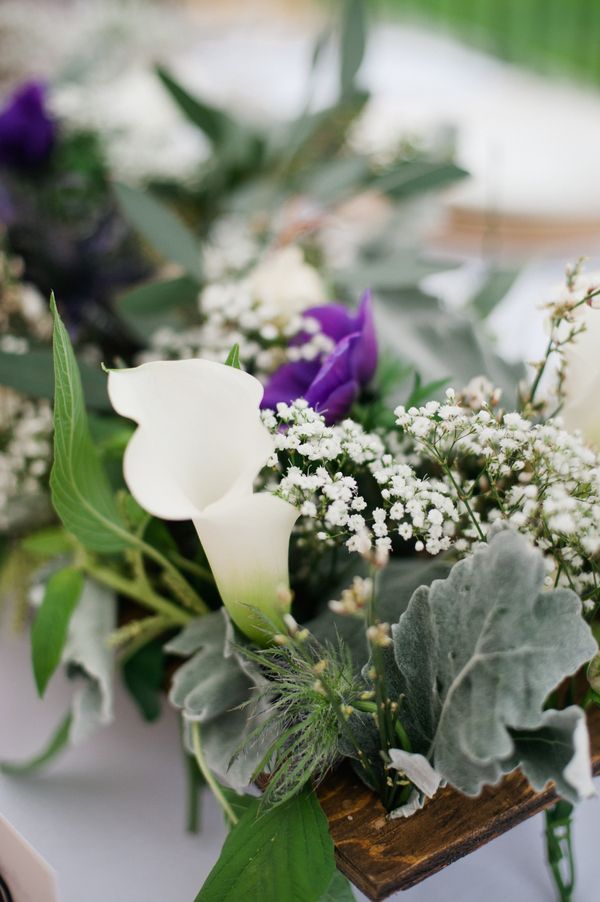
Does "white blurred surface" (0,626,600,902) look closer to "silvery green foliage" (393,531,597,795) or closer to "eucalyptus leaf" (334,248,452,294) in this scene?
"silvery green foliage" (393,531,597,795)

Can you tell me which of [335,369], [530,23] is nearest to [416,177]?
[335,369]

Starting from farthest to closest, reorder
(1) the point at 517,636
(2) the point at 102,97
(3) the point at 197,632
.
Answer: (2) the point at 102,97 < (3) the point at 197,632 < (1) the point at 517,636

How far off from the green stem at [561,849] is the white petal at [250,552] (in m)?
0.16

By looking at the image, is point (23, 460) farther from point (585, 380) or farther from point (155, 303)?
point (585, 380)

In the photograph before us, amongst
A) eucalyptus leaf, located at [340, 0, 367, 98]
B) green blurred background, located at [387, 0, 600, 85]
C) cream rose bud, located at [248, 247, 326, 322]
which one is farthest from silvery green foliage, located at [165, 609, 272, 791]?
green blurred background, located at [387, 0, 600, 85]

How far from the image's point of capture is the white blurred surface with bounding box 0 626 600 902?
433mm

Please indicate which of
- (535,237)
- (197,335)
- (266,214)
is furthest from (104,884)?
(535,237)

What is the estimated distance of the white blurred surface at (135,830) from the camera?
1.42 ft

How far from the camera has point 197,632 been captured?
1.34 ft

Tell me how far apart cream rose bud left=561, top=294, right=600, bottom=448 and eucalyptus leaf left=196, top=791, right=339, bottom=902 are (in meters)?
0.20

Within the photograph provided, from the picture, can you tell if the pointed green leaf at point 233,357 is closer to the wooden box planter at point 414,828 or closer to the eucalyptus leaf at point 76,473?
the eucalyptus leaf at point 76,473

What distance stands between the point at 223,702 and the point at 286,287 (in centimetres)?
28

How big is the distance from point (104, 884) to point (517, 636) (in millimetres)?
267

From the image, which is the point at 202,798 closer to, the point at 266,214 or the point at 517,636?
the point at 517,636
